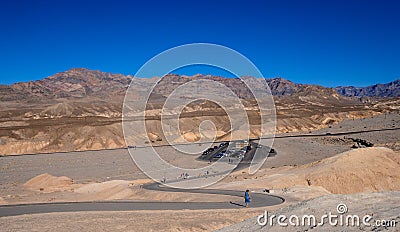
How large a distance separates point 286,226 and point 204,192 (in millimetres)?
20333

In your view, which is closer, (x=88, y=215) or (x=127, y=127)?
(x=88, y=215)

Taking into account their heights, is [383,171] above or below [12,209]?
above

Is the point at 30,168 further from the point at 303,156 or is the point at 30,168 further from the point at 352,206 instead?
the point at 352,206

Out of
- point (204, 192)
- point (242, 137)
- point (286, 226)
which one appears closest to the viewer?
point (286, 226)

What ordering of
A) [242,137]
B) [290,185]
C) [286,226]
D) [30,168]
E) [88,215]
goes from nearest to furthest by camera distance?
[286,226] → [88,215] → [290,185] → [30,168] → [242,137]

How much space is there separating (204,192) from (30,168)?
4564 centimetres

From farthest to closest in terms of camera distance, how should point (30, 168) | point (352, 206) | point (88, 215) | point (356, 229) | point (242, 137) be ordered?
point (242, 137), point (30, 168), point (88, 215), point (352, 206), point (356, 229)

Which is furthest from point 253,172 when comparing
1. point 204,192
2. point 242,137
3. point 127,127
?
point 127,127

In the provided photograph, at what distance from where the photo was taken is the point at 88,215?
2664 centimetres

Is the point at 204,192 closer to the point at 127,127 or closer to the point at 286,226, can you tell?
the point at 286,226

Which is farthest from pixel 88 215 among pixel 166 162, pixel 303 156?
pixel 303 156

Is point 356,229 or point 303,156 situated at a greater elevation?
point 303,156

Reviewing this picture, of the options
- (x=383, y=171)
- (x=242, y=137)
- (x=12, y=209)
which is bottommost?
(x=12, y=209)

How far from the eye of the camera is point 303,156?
74.8 meters
